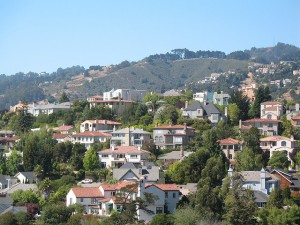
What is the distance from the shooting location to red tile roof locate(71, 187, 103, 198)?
45906 millimetres

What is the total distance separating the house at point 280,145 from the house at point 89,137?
13794 mm

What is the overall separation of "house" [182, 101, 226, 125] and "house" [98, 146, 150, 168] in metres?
10.1

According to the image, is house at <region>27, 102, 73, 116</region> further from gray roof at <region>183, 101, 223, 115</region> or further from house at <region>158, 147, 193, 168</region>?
house at <region>158, 147, 193, 168</region>

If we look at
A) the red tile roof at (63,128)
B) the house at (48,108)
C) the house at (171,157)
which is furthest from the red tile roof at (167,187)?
the house at (48,108)

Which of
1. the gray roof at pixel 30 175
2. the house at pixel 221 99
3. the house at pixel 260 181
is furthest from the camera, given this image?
the house at pixel 221 99

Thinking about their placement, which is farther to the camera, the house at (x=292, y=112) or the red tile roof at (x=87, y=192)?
the house at (x=292, y=112)

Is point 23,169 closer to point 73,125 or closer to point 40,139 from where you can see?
point 40,139

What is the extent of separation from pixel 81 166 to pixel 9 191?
595 cm

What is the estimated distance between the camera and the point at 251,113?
211 feet

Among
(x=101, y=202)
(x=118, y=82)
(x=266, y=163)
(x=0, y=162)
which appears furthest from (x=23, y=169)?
(x=118, y=82)

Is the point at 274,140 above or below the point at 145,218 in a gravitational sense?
above

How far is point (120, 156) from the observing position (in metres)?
55.0

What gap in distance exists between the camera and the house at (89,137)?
200 ft

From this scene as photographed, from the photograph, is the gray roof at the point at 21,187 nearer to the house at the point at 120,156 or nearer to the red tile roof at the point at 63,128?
the house at the point at 120,156
